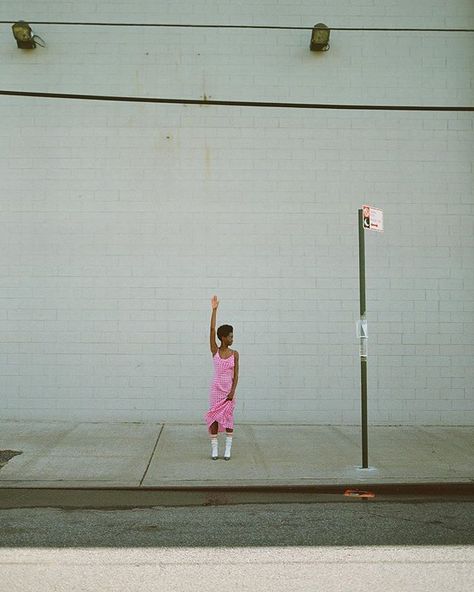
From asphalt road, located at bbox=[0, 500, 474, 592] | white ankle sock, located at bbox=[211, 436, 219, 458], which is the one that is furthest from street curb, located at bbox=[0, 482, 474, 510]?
Answer: white ankle sock, located at bbox=[211, 436, 219, 458]

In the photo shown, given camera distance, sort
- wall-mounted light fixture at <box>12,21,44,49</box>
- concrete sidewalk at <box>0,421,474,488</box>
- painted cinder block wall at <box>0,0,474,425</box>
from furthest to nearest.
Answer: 1. painted cinder block wall at <box>0,0,474,425</box>
2. wall-mounted light fixture at <box>12,21,44,49</box>
3. concrete sidewalk at <box>0,421,474,488</box>

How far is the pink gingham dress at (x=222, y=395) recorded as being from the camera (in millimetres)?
8766

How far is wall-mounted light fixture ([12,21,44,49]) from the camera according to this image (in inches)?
460

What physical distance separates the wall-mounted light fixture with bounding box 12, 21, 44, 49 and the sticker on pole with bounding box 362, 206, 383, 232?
7.04 metres

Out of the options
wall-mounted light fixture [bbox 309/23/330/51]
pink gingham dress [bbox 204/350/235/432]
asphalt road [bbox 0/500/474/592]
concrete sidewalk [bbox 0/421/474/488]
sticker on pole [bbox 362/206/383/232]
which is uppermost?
wall-mounted light fixture [bbox 309/23/330/51]

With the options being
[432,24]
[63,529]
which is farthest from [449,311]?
[63,529]

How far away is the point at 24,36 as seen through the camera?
1180cm

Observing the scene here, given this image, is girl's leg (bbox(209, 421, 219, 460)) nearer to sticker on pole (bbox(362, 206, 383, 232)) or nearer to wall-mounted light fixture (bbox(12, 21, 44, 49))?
sticker on pole (bbox(362, 206, 383, 232))

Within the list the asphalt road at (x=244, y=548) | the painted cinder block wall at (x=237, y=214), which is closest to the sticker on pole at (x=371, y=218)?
the painted cinder block wall at (x=237, y=214)

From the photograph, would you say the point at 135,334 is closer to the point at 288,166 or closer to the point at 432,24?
the point at 288,166

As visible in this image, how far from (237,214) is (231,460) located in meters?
4.75

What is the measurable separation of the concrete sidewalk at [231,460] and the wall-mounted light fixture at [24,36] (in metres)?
6.66

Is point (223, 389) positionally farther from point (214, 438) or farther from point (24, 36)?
point (24, 36)

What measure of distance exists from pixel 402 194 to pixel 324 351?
10.4 ft
